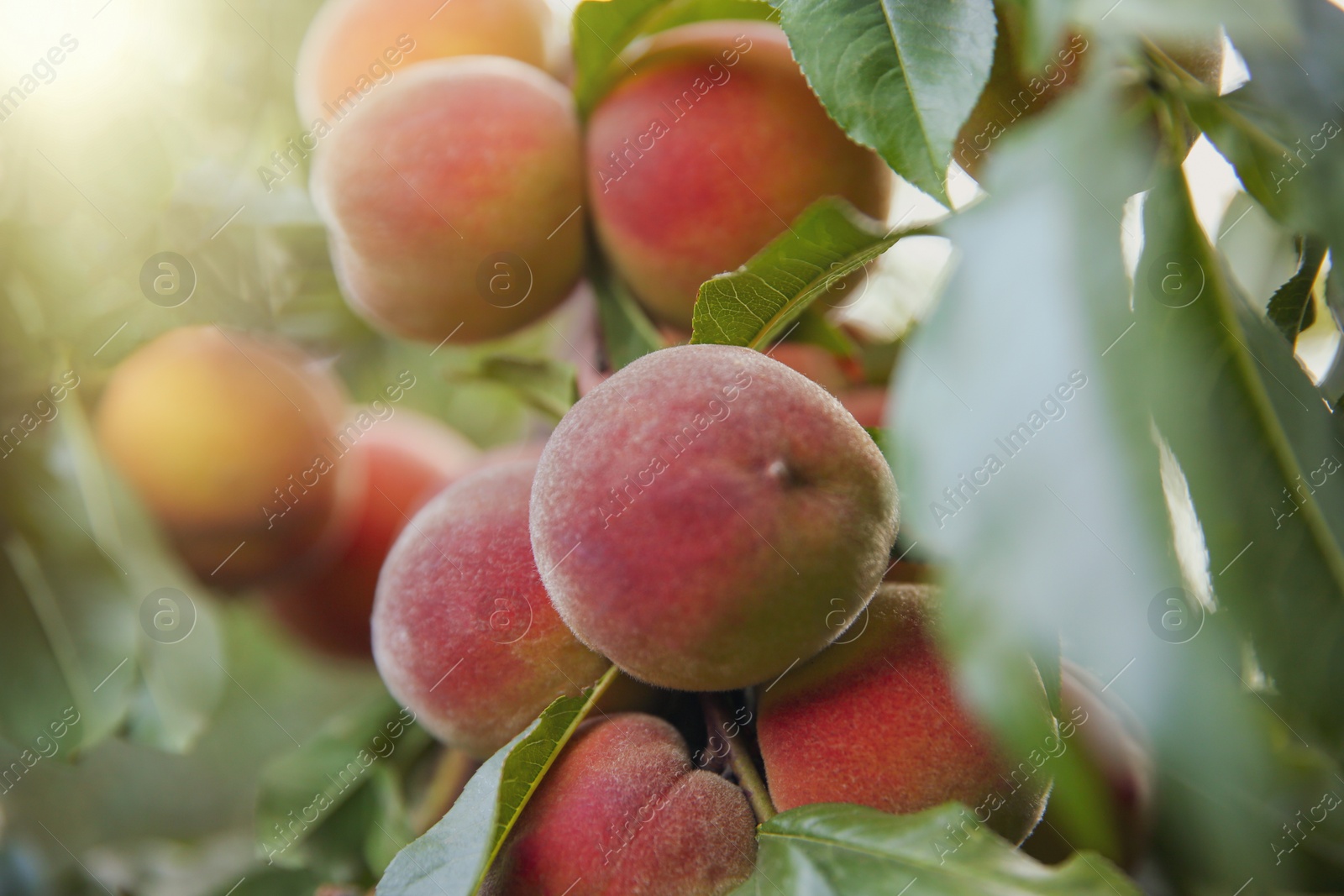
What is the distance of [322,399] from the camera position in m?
1.02

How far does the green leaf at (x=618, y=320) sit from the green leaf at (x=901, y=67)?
0.29 m

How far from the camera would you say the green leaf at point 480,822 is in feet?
1.61

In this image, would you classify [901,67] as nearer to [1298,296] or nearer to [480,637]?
[1298,296]

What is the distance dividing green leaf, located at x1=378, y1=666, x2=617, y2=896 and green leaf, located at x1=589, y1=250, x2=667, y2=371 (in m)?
0.34

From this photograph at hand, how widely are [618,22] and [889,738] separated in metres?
0.56

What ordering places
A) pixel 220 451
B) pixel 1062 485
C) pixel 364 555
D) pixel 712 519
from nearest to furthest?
pixel 1062 485 → pixel 712 519 → pixel 220 451 → pixel 364 555

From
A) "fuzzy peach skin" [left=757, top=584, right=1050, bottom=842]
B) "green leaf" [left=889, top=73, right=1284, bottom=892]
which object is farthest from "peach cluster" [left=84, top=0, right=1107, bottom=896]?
"green leaf" [left=889, top=73, right=1284, bottom=892]

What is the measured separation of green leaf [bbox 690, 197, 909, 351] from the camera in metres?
0.54

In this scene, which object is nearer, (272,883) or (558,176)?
(558,176)

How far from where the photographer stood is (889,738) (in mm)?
525

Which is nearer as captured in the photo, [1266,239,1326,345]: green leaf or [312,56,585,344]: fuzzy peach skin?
[1266,239,1326,345]: green leaf

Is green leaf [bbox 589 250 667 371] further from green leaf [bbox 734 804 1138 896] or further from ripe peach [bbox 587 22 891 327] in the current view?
green leaf [bbox 734 804 1138 896]

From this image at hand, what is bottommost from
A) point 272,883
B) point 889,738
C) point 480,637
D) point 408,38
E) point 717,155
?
point 272,883

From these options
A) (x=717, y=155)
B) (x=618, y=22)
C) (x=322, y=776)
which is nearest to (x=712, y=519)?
(x=717, y=155)
